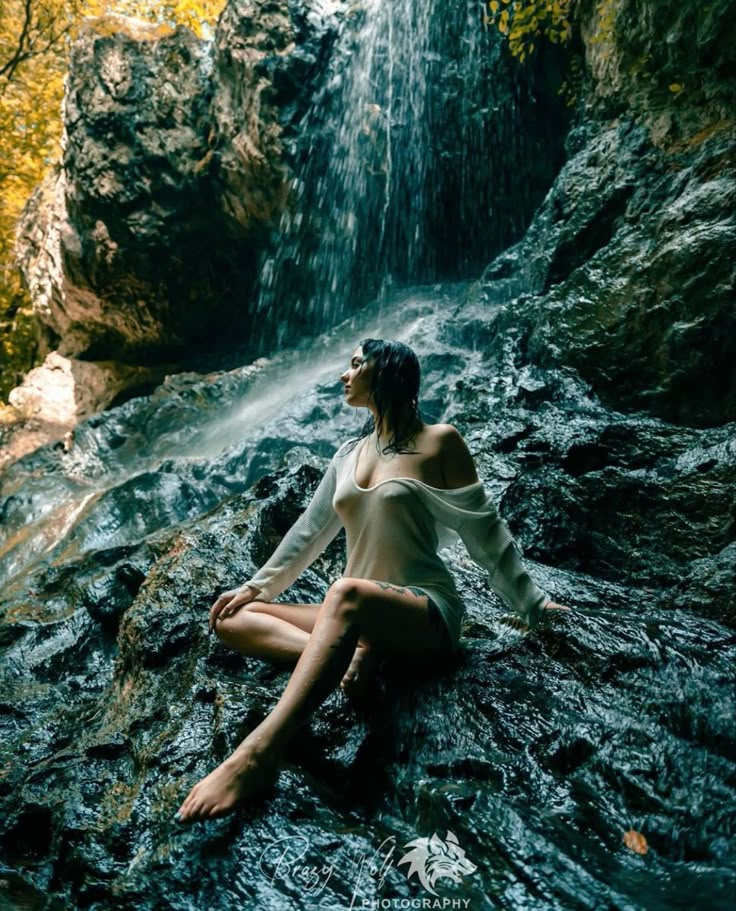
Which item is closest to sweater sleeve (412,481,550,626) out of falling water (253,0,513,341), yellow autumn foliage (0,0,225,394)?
falling water (253,0,513,341)

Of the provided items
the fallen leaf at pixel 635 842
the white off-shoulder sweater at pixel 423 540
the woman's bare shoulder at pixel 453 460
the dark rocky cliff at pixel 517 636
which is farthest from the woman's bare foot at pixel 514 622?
the fallen leaf at pixel 635 842

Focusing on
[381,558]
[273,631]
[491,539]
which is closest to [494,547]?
[491,539]

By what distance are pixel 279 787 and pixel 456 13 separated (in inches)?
421

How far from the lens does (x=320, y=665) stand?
7.33 feet

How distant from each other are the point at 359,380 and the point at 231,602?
1.04 m

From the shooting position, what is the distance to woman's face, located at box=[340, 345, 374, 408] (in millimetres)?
2922

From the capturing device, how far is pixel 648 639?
8.05 ft

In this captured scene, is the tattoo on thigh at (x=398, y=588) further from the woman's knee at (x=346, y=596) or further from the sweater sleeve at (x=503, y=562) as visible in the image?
the sweater sleeve at (x=503, y=562)

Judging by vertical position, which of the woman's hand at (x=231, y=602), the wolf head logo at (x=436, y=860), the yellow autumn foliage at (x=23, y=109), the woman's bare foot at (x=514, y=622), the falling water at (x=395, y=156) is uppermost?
the yellow autumn foliage at (x=23, y=109)

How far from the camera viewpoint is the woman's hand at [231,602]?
2.85m

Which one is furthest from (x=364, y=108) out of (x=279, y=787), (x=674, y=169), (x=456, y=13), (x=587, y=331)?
(x=279, y=787)

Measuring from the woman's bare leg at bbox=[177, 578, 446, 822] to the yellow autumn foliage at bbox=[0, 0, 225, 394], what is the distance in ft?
49.0

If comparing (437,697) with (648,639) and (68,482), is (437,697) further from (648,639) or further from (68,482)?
(68,482)

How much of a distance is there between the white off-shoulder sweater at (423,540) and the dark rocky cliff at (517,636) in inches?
8.7
